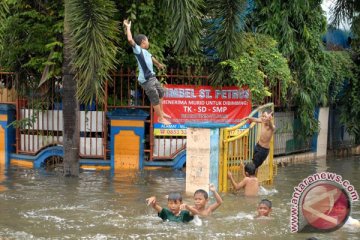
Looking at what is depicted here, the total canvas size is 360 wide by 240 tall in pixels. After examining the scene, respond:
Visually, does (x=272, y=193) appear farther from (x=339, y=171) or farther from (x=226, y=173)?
(x=339, y=171)

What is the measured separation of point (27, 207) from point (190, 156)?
2.96 metres

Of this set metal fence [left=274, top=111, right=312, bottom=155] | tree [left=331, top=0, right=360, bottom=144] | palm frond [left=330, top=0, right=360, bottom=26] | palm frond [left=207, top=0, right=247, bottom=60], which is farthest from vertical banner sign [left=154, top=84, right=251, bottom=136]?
tree [left=331, top=0, right=360, bottom=144]

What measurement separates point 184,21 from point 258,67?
345 centimetres

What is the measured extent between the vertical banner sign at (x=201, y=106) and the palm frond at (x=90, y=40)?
10.2 feet

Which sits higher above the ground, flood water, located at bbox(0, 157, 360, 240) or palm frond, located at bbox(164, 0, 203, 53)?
palm frond, located at bbox(164, 0, 203, 53)

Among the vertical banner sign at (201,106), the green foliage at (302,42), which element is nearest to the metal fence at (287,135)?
the green foliage at (302,42)

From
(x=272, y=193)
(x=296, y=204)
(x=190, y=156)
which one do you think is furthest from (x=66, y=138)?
(x=296, y=204)

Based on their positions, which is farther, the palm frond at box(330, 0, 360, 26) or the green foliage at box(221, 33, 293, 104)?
the palm frond at box(330, 0, 360, 26)

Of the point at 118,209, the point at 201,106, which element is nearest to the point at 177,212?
the point at 118,209

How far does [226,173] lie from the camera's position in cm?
1214

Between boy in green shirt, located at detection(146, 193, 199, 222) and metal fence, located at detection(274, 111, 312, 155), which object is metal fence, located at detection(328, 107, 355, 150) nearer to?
metal fence, located at detection(274, 111, 312, 155)

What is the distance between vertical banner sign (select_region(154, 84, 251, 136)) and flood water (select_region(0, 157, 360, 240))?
43.4 inches

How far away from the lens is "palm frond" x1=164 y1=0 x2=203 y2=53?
12992mm

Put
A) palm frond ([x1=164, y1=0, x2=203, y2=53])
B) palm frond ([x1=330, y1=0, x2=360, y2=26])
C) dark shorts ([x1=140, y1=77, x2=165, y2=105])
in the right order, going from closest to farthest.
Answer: dark shorts ([x1=140, y1=77, x2=165, y2=105]) → palm frond ([x1=164, y1=0, x2=203, y2=53]) → palm frond ([x1=330, y1=0, x2=360, y2=26])
